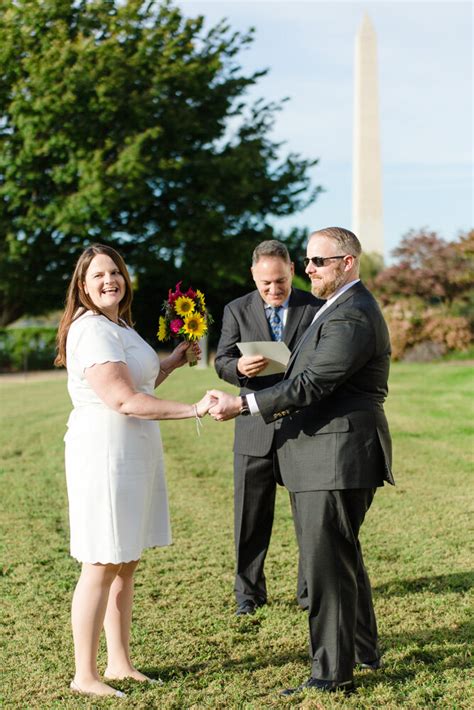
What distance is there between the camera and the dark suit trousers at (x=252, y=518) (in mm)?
5910

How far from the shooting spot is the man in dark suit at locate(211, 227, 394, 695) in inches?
170

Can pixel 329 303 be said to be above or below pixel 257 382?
above

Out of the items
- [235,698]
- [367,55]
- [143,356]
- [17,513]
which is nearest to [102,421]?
[143,356]

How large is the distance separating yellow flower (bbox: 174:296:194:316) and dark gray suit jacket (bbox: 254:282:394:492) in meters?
1.06

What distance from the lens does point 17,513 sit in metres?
9.52

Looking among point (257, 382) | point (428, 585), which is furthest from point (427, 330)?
point (257, 382)

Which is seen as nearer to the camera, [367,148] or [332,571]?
[332,571]

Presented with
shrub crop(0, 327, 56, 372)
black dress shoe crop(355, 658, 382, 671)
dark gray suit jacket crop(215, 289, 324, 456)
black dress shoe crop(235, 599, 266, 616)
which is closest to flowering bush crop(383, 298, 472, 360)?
shrub crop(0, 327, 56, 372)

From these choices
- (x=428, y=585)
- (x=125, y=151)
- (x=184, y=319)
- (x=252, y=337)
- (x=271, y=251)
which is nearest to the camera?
(x=184, y=319)

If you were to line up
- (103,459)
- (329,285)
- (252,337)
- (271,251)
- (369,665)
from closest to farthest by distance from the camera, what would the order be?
(103,459)
(329,285)
(369,665)
(271,251)
(252,337)

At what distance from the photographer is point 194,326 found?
5.29 metres

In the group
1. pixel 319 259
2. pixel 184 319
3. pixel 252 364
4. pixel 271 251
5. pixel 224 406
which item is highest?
pixel 271 251

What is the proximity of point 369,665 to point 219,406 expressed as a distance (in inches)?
67.4

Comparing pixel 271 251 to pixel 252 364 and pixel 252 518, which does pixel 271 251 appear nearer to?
pixel 252 364
